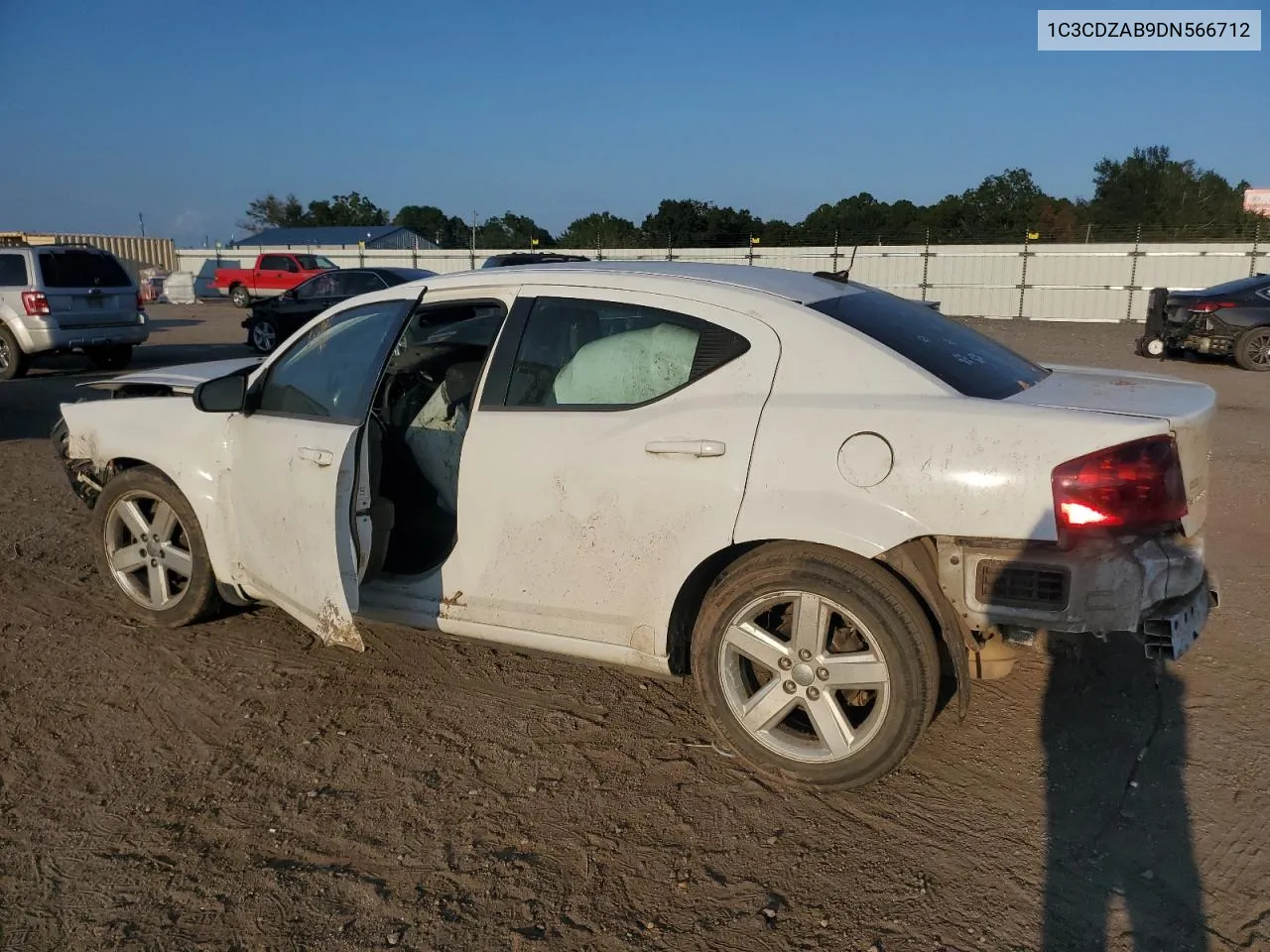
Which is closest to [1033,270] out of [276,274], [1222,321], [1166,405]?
[1222,321]

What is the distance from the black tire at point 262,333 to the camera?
19.8 metres

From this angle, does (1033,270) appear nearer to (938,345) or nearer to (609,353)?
(938,345)

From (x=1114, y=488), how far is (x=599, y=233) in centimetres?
4718

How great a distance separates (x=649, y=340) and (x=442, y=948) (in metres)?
2.10

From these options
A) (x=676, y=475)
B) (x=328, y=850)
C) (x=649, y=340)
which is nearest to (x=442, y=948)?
(x=328, y=850)

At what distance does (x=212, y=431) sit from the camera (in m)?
4.51

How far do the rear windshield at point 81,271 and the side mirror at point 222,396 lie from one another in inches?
466

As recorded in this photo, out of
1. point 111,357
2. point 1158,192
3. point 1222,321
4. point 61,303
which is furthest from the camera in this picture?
point 1158,192

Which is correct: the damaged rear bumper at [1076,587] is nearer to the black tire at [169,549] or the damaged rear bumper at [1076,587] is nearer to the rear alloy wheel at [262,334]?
the black tire at [169,549]

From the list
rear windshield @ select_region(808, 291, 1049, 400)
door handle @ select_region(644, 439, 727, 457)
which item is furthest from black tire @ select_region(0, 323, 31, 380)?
rear windshield @ select_region(808, 291, 1049, 400)

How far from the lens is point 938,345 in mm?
3629

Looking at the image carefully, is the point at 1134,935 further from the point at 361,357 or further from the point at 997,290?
the point at 997,290

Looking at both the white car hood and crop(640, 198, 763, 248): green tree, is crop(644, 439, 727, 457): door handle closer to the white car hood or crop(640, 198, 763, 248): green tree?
the white car hood

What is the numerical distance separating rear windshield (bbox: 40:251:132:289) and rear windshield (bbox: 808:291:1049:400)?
45.4ft
